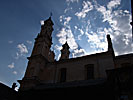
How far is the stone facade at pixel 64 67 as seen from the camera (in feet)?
59.9

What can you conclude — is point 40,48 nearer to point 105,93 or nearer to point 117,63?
point 117,63

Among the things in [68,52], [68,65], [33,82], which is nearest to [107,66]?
[68,65]

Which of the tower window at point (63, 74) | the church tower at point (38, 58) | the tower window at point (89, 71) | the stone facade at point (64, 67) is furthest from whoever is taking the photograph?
the tower window at point (63, 74)

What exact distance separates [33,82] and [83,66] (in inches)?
316

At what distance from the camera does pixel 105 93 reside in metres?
10.7

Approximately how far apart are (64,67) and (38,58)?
479cm

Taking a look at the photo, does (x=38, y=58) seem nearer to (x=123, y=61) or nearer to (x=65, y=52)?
(x=65, y=52)

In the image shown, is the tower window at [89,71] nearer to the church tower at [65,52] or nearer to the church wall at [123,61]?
the church wall at [123,61]

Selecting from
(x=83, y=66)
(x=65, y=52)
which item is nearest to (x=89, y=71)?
(x=83, y=66)

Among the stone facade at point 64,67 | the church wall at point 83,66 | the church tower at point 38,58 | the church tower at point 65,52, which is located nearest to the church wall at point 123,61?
the stone facade at point 64,67

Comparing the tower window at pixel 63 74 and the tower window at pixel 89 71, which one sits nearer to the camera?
the tower window at pixel 89 71

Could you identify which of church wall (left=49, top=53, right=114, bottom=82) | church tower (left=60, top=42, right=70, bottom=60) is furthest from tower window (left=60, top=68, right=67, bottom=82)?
church tower (left=60, top=42, right=70, bottom=60)

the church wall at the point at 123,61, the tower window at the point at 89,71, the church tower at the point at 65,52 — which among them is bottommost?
the tower window at the point at 89,71

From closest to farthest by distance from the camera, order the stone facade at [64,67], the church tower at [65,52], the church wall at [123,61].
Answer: the stone facade at [64,67] < the church wall at [123,61] < the church tower at [65,52]
